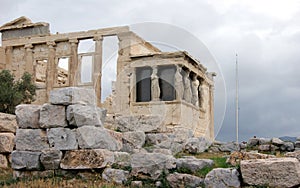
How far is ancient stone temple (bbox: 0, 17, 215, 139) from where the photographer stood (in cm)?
2172

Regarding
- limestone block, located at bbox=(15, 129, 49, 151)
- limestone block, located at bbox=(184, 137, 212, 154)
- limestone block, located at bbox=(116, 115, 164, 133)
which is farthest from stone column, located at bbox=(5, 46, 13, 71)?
limestone block, located at bbox=(15, 129, 49, 151)

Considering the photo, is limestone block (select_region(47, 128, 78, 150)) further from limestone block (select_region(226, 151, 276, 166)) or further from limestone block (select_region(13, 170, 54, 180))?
limestone block (select_region(226, 151, 276, 166))

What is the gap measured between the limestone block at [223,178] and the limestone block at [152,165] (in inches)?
32.3

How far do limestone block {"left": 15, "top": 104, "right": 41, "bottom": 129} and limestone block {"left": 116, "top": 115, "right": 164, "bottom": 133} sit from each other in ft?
9.68

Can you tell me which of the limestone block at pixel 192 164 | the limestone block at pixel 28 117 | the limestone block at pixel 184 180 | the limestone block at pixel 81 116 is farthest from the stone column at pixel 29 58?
the limestone block at pixel 184 180

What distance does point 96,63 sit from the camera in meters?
25.7

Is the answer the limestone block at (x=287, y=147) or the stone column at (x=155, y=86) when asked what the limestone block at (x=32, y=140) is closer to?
the limestone block at (x=287, y=147)

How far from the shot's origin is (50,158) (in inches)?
333

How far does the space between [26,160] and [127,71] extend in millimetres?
15368

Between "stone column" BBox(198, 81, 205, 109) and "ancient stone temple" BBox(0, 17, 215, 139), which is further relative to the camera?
"stone column" BBox(198, 81, 205, 109)

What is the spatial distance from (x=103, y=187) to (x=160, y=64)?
15444 millimetres

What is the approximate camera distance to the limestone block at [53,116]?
855 centimetres

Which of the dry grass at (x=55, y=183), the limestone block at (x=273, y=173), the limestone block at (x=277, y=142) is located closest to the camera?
the limestone block at (x=273, y=173)

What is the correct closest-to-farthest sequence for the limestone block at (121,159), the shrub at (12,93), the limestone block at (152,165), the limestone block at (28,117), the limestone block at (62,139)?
the limestone block at (152,165) < the limestone block at (121,159) < the limestone block at (62,139) < the limestone block at (28,117) < the shrub at (12,93)
